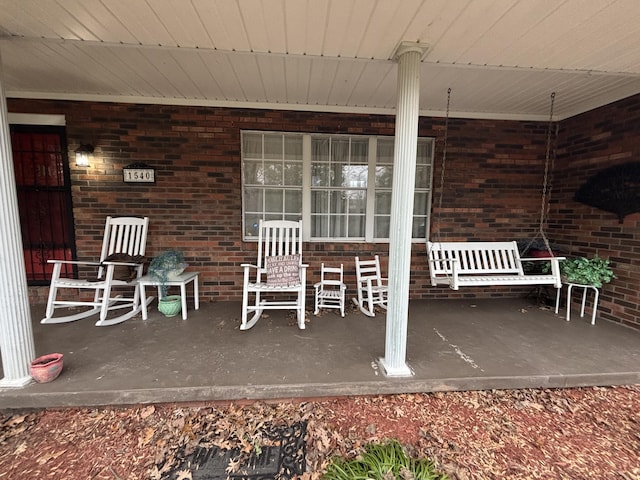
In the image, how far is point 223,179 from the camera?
3.70 meters

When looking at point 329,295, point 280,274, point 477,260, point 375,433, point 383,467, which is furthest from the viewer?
point 477,260

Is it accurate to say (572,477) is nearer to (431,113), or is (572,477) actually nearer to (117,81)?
(431,113)

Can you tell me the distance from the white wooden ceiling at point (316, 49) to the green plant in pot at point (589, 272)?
73.5 inches

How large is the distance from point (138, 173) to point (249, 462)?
348cm

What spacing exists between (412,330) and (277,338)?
1.41m

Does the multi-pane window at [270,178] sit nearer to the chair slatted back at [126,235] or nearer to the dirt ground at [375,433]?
the chair slatted back at [126,235]

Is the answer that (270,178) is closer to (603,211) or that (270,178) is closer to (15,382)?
(15,382)

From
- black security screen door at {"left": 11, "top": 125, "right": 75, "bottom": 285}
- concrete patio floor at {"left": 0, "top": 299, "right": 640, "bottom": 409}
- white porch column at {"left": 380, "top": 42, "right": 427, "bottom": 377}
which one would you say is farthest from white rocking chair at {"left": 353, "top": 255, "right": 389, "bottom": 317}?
black security screen door at {"left": 11, "top": 125, "right": 75, "bottom": 285}

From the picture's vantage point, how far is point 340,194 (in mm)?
3947

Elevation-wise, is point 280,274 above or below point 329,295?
above

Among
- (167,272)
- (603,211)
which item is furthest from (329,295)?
(603,211)

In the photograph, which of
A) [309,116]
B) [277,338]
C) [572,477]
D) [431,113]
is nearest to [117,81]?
[309,116]

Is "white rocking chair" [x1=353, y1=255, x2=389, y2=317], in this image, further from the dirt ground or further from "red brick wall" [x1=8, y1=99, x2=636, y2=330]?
the dirt ground

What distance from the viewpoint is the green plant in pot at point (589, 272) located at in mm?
3146
